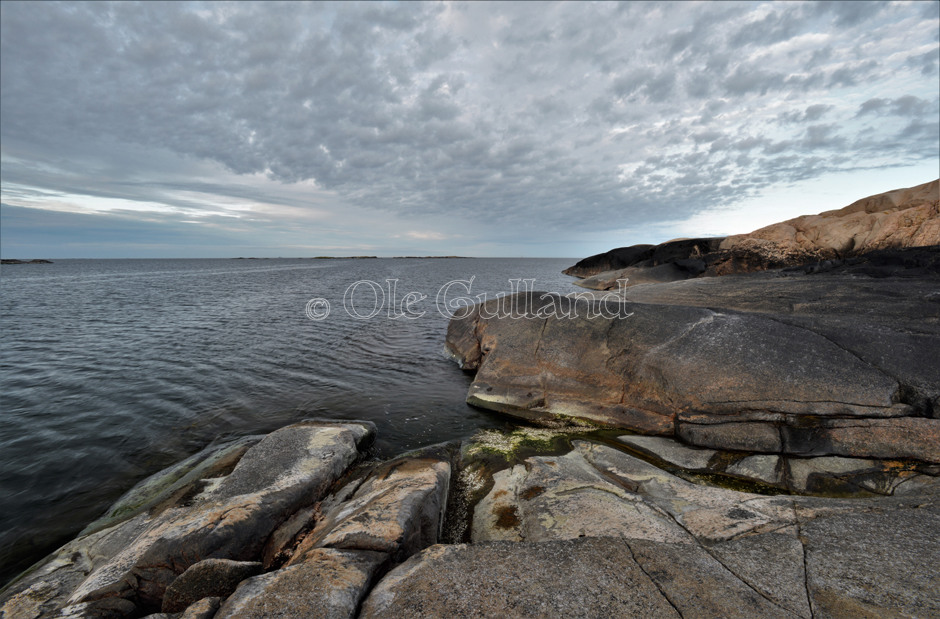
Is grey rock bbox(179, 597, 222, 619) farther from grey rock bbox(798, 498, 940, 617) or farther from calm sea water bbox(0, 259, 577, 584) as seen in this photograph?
grey rock bbox(798, 498, 940, 617)

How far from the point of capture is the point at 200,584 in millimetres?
3824

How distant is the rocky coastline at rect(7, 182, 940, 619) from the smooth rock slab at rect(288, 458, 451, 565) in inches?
1.3

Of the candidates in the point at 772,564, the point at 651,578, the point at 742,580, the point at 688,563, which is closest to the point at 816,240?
the point at 772,564

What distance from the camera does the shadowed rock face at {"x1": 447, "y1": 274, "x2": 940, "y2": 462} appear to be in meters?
6.70

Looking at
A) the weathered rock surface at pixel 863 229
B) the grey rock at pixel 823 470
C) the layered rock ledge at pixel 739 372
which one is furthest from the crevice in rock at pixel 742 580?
the weathered rock surface at pixel 863 229

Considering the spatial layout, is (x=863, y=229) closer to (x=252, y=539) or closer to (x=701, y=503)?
(x=701, y=503)

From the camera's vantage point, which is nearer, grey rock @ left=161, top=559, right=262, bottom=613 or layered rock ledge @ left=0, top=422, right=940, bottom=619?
layered rock ledge @ left=0, top=422, right=940, bottom=619

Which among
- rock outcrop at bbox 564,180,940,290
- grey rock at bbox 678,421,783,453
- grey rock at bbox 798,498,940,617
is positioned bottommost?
grey rock at bbox 678,421,783,453

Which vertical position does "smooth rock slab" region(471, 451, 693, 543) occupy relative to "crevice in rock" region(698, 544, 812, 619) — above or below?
below

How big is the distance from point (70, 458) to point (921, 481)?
52.1 ft

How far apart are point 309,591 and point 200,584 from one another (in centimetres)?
155

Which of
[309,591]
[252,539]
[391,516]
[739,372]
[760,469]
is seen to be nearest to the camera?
[309,591]

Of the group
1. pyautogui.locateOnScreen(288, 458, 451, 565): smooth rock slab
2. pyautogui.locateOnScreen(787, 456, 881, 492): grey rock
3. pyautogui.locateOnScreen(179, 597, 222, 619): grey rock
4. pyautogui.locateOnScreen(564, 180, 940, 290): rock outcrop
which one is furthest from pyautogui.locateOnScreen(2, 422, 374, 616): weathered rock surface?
pyautogui.locateOnScreen(564, 180, 940, 290): rock outcrop

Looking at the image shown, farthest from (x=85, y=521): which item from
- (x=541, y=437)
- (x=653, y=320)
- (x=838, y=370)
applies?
(x=838, y=370)
